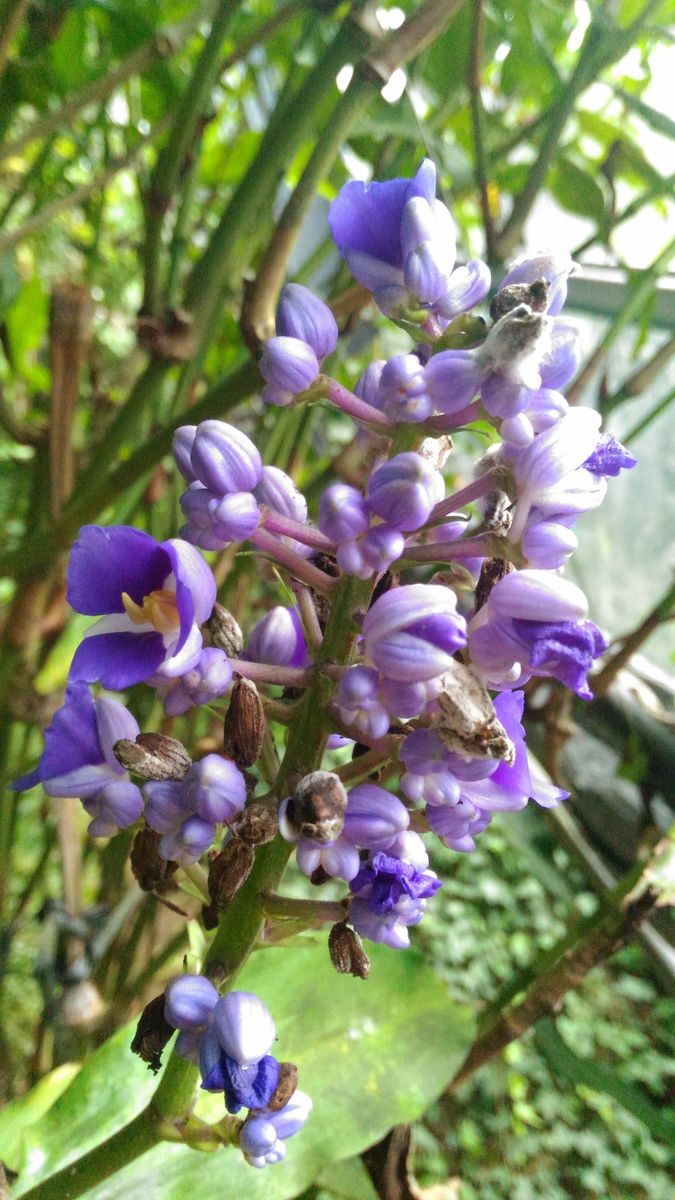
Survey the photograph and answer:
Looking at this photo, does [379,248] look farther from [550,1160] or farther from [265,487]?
[550,1160]

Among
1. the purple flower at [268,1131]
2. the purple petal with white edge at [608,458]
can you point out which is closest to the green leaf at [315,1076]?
the purple flower at [268,1131]

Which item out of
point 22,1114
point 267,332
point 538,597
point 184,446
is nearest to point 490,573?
point 538,597

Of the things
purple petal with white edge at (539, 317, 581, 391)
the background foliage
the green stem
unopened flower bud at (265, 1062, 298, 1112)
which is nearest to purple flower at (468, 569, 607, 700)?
purple petal with white edge at (539, 317, 581, 391)

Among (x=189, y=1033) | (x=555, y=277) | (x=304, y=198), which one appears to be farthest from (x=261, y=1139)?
(x=304, y=198)

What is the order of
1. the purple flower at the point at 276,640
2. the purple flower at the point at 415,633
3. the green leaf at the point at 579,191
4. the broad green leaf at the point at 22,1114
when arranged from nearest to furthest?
the purple flower at the point at 415,633 < the purple flower at the point at 276,640 < the broad green leaf at the point at 22,1114 < the green leaf at the point at 579,191

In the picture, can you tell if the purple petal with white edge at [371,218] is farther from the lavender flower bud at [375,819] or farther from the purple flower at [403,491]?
the lavender flower bud at [375,819]

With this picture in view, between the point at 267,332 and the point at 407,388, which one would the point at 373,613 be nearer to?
the point at 407,388

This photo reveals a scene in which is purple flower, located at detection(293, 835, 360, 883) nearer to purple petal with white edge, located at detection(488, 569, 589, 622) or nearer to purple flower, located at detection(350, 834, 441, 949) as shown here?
purple flower, located at detection(350, 834, 441, 949)
